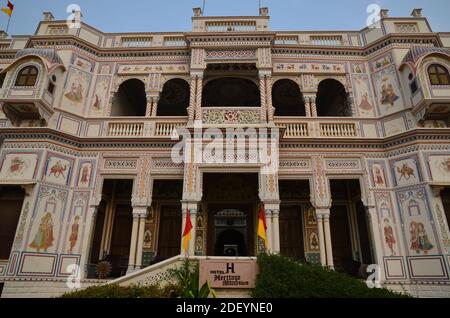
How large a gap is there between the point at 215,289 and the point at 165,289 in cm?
136

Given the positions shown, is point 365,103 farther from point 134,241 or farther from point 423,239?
point 134,241

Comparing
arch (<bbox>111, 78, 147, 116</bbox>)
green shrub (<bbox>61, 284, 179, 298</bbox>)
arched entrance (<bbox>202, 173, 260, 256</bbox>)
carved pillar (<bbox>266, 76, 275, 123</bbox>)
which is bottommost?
green shrub (<bbox>61, 284, 179, 298</bbox>)

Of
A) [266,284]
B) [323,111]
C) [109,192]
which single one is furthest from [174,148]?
[323,111]

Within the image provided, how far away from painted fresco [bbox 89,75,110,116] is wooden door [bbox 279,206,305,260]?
32.3 ft

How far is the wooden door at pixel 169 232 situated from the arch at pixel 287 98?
7.92 meters

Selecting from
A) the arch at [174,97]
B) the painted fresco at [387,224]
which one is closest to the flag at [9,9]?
the arch at [174,97]

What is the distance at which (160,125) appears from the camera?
13938 mm

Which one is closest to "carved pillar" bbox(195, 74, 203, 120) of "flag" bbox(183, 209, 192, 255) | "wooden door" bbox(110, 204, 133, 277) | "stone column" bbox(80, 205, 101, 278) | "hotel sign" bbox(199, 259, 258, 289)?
"flag" bbox(183, 209, 192, 255)

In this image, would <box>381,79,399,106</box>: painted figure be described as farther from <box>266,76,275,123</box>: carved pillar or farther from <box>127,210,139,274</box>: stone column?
<box>127,210,139,274</box>: stone column

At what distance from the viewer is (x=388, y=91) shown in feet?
46.4

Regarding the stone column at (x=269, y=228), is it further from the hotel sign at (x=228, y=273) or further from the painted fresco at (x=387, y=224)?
the painted fresco at (x=387, y=224)

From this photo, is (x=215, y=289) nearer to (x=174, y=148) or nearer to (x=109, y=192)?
(x=174, y=148)

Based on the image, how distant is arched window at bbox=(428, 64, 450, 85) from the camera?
12.8 meters

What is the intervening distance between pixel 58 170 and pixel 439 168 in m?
15.0
